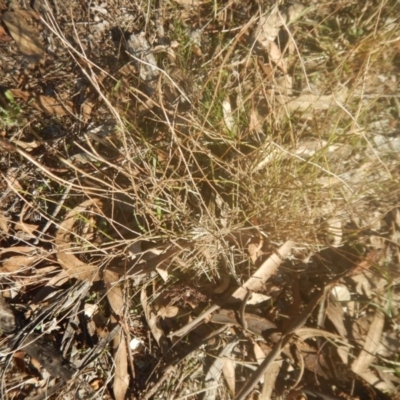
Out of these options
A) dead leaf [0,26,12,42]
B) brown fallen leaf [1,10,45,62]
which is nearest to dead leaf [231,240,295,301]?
brown fallen leaf [1,10,45,62]

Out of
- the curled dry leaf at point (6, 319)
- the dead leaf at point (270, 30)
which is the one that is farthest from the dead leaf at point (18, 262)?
the dead leaf at point (270, 30)

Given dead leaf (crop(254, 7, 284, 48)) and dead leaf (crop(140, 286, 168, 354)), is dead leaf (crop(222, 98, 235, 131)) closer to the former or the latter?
dead leaf (crop(254, 7, 284, 48))

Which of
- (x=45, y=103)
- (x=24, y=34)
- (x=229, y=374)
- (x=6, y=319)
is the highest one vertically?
(x=24, y=34)

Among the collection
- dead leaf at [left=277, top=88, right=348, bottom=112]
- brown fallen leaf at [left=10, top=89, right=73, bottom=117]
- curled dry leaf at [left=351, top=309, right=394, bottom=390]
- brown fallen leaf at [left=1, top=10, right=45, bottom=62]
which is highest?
brown fallen leaf at [left=1, top=10, right=45, bottom=62]

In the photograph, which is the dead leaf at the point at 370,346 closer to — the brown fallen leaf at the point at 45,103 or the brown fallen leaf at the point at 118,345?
the brown fallen leaf at the point at 118,345

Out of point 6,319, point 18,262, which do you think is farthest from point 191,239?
point 6,319

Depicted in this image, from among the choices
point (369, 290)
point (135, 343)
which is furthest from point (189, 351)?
point (369, 290)

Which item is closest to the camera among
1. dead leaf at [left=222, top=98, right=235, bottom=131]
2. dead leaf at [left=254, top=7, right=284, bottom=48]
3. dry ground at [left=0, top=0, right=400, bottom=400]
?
dry ground at [left=0, top=0, right=400, bottom=400]

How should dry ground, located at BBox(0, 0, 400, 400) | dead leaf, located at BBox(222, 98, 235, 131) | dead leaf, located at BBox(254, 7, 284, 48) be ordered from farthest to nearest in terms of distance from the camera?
dead leaf, located at BBox(254, 7, 284, 48)
dead leaf, located at BBox(222, 98, 235, 131)
dry ground, located at BBox(0, 0, 400, 400)

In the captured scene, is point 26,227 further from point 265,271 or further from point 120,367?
point 265,271
